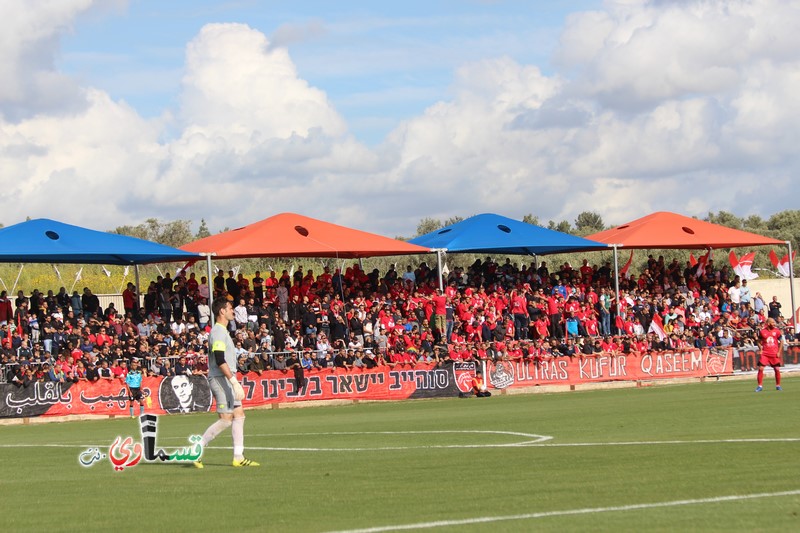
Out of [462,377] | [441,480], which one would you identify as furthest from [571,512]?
[462,377]

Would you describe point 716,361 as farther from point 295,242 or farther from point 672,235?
point 295,242

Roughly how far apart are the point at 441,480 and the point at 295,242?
86.1 feet

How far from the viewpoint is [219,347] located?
42.8 ft

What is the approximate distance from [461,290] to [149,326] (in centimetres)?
1206

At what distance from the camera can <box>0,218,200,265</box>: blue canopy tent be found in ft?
108

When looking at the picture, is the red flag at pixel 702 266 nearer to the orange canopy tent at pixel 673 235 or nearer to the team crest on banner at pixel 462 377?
the orange canopy tent at pixel 673 235

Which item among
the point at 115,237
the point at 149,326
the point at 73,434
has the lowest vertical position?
the point at 73,434

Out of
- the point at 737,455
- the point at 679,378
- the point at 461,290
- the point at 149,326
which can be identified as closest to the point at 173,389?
the point at 149,326

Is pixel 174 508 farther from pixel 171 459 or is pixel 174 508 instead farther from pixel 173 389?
pixel 173 389

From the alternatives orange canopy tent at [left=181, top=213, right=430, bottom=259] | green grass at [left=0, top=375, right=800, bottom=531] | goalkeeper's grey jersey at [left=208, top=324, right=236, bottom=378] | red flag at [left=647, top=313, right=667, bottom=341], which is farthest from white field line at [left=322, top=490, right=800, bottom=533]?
red flag at [left=647, top=313, right=667, bottom=341]

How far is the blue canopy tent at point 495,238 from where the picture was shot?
39938 mm

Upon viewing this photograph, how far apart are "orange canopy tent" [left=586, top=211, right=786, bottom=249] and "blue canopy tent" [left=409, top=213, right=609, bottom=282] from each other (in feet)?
5.77

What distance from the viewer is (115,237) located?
35.5 meters

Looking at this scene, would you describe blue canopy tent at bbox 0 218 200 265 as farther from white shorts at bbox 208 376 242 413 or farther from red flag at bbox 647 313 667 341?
white shorts at bbox 208 376 242 413
